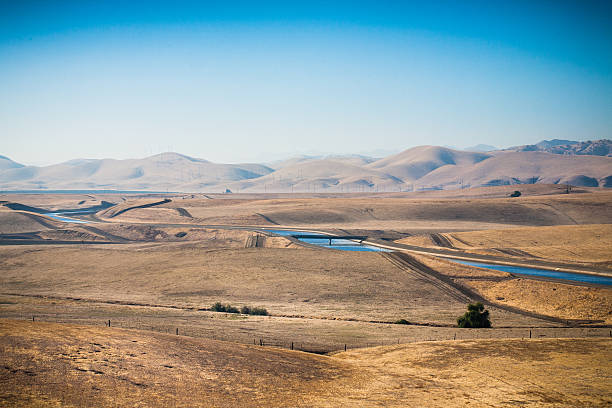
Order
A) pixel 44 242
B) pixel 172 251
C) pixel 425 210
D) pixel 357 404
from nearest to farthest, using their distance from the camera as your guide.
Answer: pixel 357 404 → pixel 172 251 → pixel 44 242 → pixel 425 210

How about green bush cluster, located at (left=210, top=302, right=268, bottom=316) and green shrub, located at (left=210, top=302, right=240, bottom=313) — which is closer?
green bush cluster, located at (left=210, top=302, right=268, bottom=316)

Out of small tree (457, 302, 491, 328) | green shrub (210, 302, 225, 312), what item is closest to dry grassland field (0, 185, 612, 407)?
small tree (457, 302, 491, 328)

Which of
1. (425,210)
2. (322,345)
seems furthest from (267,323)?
(425,210)

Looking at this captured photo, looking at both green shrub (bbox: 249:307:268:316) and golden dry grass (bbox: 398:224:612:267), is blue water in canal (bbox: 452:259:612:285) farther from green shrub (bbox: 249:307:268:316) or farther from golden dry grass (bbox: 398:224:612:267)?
green shrub (bbox: 249:307:268:316)

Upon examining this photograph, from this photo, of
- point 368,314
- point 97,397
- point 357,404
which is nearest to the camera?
point 97,397

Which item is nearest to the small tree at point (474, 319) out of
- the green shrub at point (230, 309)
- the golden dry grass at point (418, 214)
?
the green shrub at point (230, 309)

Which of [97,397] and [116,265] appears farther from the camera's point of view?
[116,265]

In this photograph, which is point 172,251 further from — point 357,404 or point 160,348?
point 357,404
